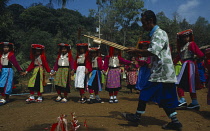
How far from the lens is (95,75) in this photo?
6.09 meters

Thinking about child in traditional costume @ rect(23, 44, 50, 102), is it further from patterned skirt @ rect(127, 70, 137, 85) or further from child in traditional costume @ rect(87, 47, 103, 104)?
patterned skirt @ rect(127, 70, 137, 85)

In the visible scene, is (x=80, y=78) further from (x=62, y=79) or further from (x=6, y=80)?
(x=6, y=80)

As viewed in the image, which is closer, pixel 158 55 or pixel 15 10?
pixel 158 55

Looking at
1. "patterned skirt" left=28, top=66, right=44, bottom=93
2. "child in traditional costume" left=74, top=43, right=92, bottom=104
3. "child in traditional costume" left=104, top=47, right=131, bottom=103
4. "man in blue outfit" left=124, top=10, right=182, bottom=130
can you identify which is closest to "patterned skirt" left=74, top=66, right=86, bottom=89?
"child in traditional costume" left=74, top=43, right=92, bottom=104

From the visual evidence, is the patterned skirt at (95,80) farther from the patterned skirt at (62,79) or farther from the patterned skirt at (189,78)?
the patterned skirt at (189,78)

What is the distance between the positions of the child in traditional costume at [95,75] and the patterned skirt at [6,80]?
278 centimetres

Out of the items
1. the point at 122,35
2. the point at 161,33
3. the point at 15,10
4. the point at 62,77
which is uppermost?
the point at 15,10

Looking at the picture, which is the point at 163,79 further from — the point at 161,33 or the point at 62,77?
the point at 62,77

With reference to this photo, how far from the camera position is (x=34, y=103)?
19.9 ft

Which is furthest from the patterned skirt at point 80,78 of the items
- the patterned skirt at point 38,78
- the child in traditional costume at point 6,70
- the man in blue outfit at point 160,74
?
the man in blue outfit at point 160,74

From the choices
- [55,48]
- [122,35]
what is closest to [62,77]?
[55,48]

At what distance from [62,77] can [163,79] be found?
3.95 meters

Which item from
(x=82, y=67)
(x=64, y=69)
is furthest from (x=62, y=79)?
(x=82, y=67)

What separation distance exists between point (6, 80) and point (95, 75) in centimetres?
309
